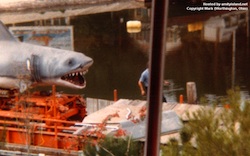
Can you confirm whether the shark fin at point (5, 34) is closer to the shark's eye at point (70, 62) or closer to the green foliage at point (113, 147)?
the shark's eye at point (70, 62)

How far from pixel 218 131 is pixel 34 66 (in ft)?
3.77

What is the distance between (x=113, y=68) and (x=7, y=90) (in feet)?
2.12

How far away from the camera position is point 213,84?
2.96m

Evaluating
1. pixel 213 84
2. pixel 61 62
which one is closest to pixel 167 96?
pixel 213 84

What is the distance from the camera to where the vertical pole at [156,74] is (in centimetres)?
286

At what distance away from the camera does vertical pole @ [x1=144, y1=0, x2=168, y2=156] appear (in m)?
2.86

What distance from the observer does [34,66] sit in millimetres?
3287

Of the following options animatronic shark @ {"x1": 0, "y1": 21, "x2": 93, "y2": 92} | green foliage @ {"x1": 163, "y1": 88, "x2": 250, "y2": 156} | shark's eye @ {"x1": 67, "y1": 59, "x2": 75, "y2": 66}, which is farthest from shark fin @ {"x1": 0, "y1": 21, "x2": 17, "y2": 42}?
green foliage @ {"x1": 163, "y1": 88, "x2": 250, "y2": 156}

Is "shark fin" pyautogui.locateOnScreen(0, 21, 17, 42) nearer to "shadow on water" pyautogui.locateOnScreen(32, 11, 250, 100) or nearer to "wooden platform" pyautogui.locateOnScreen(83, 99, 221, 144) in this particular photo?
"shadow on water" pyautogui.locateOnScreen(32, 11, 250, 100)

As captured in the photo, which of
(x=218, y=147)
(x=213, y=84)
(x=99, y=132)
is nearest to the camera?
(x=218, y=147)

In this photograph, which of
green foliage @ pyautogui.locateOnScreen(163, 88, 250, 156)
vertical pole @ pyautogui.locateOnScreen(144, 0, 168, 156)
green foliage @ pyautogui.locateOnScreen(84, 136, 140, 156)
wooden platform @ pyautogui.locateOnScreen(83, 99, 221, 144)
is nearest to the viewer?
green foliage @ pyautogui.locateOnScreen(163, 88, 250, 156)

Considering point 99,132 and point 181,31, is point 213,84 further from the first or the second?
point 99,132

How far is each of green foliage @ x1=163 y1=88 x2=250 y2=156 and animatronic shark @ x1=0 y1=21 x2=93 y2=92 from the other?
2.21 feet

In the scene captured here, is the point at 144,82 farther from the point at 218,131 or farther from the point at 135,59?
the point at 218,131
